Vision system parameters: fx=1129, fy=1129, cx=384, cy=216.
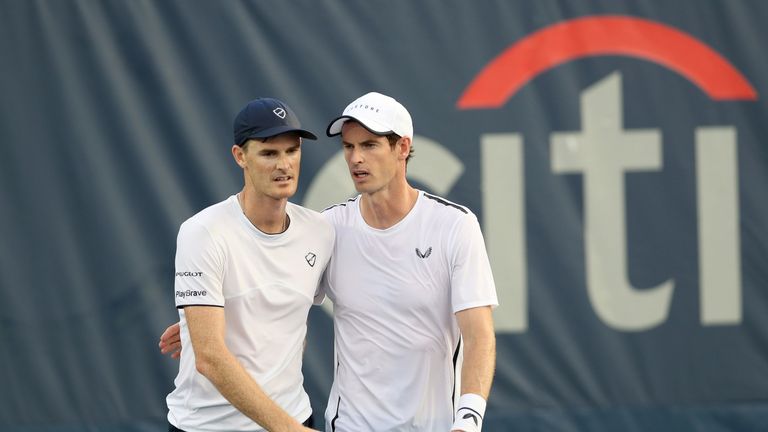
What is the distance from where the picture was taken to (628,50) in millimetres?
5105

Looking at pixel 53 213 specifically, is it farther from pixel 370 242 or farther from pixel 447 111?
pixel 370 242

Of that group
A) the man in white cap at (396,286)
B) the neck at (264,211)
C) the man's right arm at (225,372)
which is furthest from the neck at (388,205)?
the man's right arm at (225,372)

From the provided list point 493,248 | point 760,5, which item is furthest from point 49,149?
point 760,5

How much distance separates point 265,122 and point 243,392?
2.59 feet

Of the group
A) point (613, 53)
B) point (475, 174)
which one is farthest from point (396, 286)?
point (613, 53)

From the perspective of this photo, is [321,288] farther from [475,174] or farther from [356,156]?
[475,174]

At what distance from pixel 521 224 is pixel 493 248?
0.54 feet

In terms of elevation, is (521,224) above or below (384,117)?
below

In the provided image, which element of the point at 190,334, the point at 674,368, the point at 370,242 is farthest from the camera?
the point at 674,368

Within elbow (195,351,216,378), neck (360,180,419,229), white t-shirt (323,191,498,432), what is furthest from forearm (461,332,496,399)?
elbow (195,351,216,378)

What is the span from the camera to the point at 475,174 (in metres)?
5.09

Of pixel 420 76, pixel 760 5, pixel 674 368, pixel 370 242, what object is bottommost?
pixel 674 368

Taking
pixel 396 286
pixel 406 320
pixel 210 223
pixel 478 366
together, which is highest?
pixel 210 223

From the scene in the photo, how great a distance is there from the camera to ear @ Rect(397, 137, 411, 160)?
348cm
